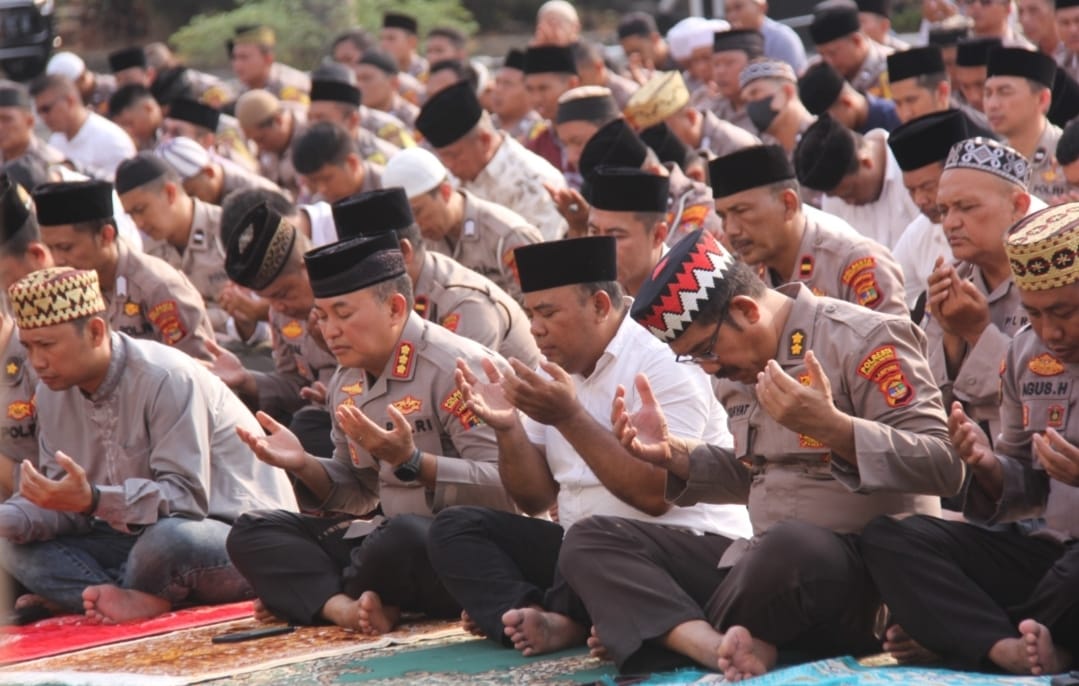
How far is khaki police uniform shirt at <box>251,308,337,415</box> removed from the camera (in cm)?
797

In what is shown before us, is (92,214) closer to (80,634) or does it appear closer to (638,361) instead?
(80,634)

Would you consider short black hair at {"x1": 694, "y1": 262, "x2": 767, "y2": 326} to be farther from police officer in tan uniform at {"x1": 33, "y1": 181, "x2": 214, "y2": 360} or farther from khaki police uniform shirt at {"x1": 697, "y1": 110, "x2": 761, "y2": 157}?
khaki police uniform shirt at {"x1": 697, "y1": 110, "x2": 761, "y2": 157}

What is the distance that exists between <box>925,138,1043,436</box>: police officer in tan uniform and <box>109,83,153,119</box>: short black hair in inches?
338

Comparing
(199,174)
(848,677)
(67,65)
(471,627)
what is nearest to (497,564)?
(471,627)

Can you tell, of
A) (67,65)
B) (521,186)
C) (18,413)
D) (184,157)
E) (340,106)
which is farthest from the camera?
(67,65)

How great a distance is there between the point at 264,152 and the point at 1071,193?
20.2ft

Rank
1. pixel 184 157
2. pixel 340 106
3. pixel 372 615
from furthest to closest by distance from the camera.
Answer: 1. pixel 340 106
2. pixel 184 157
3. pixel 372 615

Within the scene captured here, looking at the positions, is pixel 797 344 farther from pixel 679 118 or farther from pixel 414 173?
pixel 679 118

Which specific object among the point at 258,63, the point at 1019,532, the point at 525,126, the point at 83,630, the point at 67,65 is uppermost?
the point at 67,65

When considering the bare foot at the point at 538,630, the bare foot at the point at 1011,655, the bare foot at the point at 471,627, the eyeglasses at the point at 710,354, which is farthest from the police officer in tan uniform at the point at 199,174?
the bare foot at the point at 1011,655

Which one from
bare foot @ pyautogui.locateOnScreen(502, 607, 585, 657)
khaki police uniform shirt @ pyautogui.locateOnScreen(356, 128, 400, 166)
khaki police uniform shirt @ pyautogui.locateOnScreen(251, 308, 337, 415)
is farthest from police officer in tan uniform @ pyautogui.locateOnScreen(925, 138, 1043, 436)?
khaki police uniform shirt @ pyautogui.locateOnScreen(356, 128, 400, 166)

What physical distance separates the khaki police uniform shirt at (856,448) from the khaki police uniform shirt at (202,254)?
4735 millimetres

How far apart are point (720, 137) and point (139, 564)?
4706 mm

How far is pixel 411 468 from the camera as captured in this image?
18.6 feet
